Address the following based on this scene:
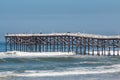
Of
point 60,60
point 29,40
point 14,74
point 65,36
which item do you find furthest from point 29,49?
point 14,74

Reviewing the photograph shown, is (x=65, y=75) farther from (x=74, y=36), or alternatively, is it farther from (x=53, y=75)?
(x=74, y=36)

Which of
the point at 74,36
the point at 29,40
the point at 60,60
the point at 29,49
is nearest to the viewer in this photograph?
the point at 60,60

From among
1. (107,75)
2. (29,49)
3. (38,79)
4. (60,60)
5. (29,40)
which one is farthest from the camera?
(29,49)

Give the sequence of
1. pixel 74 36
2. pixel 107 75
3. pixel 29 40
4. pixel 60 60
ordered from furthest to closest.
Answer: pixel 29 40 < pixel 74 36 < pixel 60 60 < pixel 107 75

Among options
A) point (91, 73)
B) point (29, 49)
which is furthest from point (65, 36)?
point (91, 73)

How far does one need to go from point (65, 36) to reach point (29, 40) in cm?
706

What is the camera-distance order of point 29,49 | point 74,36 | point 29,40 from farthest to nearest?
point 29,49 → point 29,40 → point 74,36

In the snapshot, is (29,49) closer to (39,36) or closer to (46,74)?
(39,36)

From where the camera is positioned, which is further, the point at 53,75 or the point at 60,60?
the point at 60,60

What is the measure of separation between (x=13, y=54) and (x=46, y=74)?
3532 cm

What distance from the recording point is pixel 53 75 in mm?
45094

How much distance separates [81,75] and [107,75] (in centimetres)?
221

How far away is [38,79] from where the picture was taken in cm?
4191

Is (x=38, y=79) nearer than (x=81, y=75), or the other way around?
(x=38, y=79)
